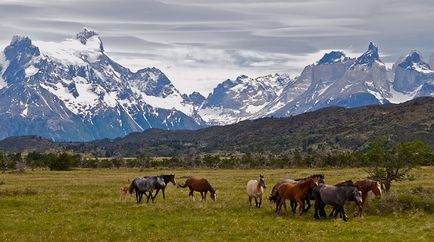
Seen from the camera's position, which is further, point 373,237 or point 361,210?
point 361,210

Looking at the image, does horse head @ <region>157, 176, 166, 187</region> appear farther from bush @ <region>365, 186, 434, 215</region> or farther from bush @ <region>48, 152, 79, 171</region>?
bush @ <region>48, 152, 79, 171</region>

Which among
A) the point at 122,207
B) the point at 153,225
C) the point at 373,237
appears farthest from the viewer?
the point at 122,207

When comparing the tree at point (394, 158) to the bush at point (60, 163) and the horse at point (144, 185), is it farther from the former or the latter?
the bush at point (60, 163)

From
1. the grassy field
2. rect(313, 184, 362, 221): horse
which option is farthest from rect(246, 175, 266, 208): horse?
rect(313, 184, 362, 221): horse

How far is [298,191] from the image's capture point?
40.9 meters

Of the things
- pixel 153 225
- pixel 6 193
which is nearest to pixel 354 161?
pixel 6 193

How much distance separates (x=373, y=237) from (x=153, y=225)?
13.9 metres

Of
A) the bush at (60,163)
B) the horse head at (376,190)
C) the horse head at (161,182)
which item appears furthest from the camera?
the bush at (60,163)

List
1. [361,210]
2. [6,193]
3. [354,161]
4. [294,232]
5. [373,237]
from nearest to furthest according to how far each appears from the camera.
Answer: [373,237] < [294,232] < [361,210] < [6,193] < [354,161]

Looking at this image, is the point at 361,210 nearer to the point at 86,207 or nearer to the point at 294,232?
the point at 294,232

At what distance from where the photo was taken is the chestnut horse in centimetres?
4062

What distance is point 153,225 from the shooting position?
1454 inches

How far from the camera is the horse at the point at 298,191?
40625mm

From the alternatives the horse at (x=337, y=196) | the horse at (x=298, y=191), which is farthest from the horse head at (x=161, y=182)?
the horse at (x=337, y=196)
